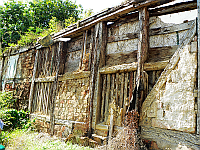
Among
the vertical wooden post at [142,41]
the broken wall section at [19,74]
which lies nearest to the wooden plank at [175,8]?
the vertical wooden post at [142,41]

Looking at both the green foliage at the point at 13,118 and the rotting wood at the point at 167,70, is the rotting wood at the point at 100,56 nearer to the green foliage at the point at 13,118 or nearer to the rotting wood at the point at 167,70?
the rotting wood at the point at 167,70

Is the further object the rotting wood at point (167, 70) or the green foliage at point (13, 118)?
the green foliage at point (13, 118)

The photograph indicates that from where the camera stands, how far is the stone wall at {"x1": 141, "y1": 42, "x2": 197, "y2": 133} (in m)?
3.76

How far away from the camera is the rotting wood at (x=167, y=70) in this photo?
4.02m

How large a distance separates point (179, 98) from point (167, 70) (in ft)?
2.25

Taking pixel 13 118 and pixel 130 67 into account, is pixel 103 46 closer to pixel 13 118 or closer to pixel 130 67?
pixel 130 67

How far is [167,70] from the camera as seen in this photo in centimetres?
420

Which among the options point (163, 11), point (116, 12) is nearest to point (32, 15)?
point (116, 12)

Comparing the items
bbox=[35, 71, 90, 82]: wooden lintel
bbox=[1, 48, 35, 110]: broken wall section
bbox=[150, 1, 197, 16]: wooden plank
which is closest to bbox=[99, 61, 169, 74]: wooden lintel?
bbox=[35, 71, 90, 82]: wooden lintel

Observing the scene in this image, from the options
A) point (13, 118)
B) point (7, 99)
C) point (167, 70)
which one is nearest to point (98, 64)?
point (167, 70)

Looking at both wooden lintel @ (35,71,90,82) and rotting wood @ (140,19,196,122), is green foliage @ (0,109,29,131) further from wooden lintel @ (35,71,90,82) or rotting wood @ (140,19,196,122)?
rotting wood @ (140,19,196,122)

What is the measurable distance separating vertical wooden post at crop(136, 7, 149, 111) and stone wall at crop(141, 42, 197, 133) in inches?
28.3

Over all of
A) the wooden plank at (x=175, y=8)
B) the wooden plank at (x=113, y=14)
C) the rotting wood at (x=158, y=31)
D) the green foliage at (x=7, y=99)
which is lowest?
the green foliage at (x=7, y=99)

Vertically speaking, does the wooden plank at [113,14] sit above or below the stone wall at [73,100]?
above
